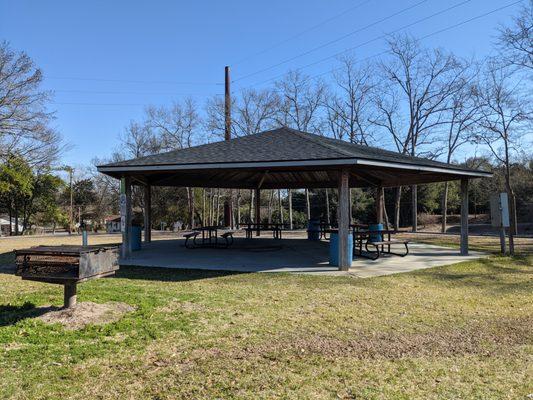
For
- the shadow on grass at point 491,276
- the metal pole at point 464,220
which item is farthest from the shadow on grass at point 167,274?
the metal pole at point 464,220

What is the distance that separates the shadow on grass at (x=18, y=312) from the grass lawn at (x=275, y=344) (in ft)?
0.07

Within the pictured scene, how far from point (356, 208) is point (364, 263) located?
2469 centimetres

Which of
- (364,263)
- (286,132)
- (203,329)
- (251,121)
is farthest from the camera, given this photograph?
(251,121)

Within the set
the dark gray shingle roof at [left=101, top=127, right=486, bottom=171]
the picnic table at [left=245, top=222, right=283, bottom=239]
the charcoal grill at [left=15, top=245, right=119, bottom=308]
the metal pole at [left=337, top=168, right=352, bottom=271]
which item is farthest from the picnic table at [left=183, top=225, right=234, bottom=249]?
the charcoal grill at [left=15, top=245, right=119, bottom=308]

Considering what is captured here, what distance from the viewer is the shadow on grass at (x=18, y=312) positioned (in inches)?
182

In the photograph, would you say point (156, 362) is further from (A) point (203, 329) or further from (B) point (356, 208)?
(B) point (356, 208)

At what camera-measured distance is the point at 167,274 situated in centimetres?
829

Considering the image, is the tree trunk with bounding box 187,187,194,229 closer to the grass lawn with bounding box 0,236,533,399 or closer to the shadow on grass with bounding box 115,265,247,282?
the shadow on grass with bounding box 115,265,247,282

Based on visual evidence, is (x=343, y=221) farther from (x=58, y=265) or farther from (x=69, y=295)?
(x=58, y=265)

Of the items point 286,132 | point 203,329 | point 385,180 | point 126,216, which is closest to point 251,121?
point 385,180

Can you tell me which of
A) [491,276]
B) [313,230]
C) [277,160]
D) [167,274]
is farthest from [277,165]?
[313,230]

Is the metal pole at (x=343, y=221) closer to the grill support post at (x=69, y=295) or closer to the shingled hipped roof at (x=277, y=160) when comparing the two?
the shingled hipped roof at (x=277, y=160)

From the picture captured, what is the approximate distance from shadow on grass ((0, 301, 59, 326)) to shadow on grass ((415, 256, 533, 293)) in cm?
661

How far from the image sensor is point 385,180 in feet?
53.4
